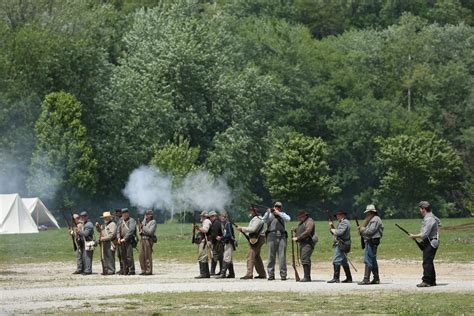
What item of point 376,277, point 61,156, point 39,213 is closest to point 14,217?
point 39,213

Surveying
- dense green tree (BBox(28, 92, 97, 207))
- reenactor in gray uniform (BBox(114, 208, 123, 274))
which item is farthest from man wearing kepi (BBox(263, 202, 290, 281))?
dense green tree (BBox(28, 92, 97, 207))

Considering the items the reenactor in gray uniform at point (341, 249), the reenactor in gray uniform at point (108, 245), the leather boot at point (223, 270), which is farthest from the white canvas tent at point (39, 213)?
the reenactor in gray uniform at point (341, 249)

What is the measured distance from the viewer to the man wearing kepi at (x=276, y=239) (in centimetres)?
3953

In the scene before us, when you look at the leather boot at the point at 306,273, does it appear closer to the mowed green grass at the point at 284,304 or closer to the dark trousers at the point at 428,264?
the dark trousers at the point at 428,264

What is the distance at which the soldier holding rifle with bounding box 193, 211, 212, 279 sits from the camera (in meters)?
41.5

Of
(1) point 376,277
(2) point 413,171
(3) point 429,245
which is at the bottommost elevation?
(1) point 376,277

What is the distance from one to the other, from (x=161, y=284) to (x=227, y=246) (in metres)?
3.84

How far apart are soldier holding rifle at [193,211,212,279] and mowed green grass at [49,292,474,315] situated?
23.8 feet

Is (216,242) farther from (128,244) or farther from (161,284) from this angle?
(161,284)

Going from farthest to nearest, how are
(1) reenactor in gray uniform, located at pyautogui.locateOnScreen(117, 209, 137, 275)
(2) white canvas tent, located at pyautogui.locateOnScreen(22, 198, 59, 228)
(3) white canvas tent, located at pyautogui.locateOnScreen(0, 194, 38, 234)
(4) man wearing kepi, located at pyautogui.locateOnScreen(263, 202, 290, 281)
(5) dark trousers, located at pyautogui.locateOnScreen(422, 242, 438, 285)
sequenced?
(2) white canvas tent, located at pyautogui.locateOnScreen(22, 198, 59, 228) < (3) white canvas tent, located at pyautogui.locateOnScreen(0, 194, 38, 234) < (1) reenactor in gray uniform, located at pyautogui.locateOnScreen(117, 209, 137, 275) < (4) man wearing kepi, located at pyautogui.locateOnScreen(263, 202, 290, 281) < (5) dark trousers, located at pyautogui.locateOnScreen(422, 242, 438, 285)

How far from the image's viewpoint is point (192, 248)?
191 ft

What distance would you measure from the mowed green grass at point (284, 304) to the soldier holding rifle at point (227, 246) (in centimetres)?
689

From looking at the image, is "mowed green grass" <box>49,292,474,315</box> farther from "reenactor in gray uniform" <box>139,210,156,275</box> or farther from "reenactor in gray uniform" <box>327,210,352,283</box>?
"reenactor in gray uniform" <box>139,210,156,275</box>

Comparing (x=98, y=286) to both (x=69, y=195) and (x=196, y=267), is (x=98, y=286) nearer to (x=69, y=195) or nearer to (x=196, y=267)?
(x=196, y=267)
